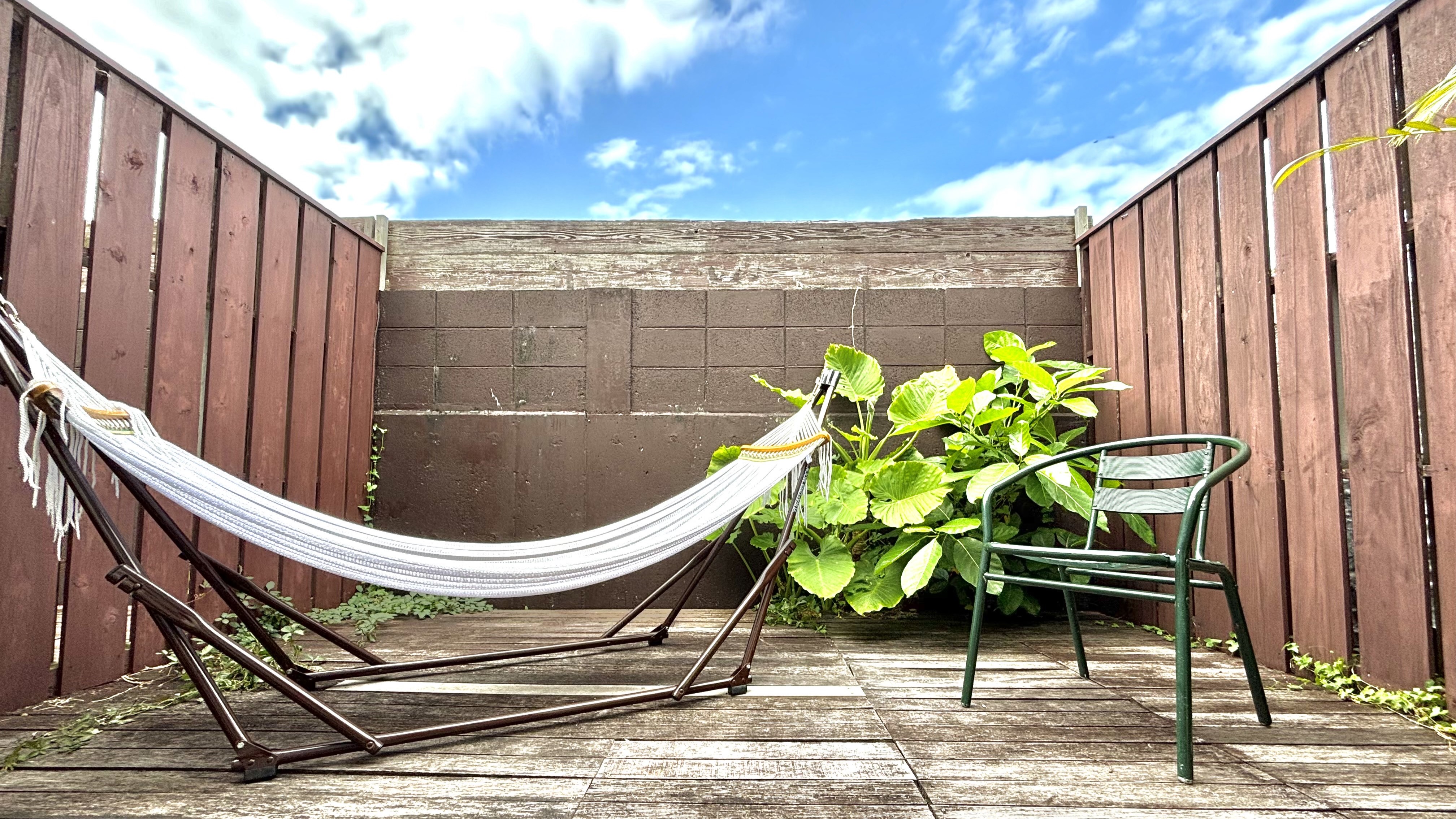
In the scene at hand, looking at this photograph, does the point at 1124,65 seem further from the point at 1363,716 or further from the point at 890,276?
the point at 1363,716

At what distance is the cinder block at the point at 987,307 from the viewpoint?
3.21 meters

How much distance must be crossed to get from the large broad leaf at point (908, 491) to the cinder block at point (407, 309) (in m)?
2.18

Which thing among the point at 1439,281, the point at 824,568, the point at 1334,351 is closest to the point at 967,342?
the point at 824,568

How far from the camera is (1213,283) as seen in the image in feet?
7.46

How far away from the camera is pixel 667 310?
128 inches

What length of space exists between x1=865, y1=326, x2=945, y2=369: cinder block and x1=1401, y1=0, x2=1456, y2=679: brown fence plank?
1.72 meters

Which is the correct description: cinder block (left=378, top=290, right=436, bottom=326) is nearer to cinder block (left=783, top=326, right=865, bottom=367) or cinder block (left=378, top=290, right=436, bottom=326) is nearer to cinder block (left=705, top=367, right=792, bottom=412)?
cinder block (left=705, top=367, right=792, bottom=412)

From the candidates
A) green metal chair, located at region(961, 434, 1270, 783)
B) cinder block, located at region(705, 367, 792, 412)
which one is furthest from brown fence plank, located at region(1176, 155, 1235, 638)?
cinder block, located at region(705, 367, 792, 412)

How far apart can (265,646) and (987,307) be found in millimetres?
2960

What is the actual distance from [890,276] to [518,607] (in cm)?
228

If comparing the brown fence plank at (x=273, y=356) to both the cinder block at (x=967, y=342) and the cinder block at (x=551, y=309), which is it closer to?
the cinder block at (x=551, y=309)

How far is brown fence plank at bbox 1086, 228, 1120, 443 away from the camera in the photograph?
2912 mm

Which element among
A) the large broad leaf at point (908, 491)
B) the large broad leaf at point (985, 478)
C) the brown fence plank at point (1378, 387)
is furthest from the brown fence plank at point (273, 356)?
the brown fence plank at point (1378, 387)

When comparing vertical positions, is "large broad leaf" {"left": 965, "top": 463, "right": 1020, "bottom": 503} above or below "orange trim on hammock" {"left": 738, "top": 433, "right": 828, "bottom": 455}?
below
